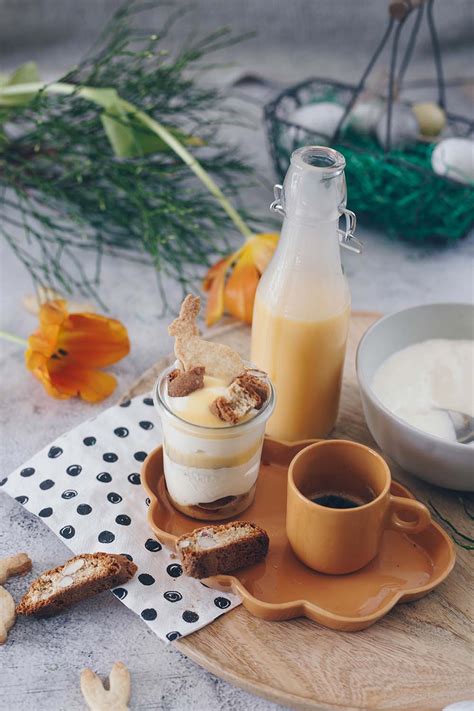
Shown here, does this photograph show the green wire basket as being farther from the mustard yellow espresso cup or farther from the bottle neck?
the mustard yellow espresso cup

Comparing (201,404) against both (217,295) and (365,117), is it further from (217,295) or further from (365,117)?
(365,117)

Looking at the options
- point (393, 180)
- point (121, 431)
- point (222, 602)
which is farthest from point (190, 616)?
point (393, 180)

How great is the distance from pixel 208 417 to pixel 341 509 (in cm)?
21

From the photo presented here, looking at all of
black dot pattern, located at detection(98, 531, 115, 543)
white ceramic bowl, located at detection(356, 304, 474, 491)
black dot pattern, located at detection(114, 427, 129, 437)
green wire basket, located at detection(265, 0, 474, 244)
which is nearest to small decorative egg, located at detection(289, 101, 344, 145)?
green wire basket, located at detection(265, 0, 474, 244)

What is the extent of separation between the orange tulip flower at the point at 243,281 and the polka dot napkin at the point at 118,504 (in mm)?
270

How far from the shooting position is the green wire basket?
179 centimetres

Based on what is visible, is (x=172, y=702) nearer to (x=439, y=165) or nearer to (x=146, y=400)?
(x=146, y=400)

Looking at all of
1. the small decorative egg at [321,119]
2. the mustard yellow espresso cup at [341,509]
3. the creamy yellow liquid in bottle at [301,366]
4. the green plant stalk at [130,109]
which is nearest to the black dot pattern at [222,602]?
the mustard yellow espresso cup at [341,509]

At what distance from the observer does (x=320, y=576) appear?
3.64 ft

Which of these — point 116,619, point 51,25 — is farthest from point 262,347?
point 51,25

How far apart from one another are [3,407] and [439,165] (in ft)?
3.46

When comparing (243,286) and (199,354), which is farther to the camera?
(243,286)

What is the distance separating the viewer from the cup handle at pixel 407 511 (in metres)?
1.12

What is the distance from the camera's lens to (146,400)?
1414 mm
